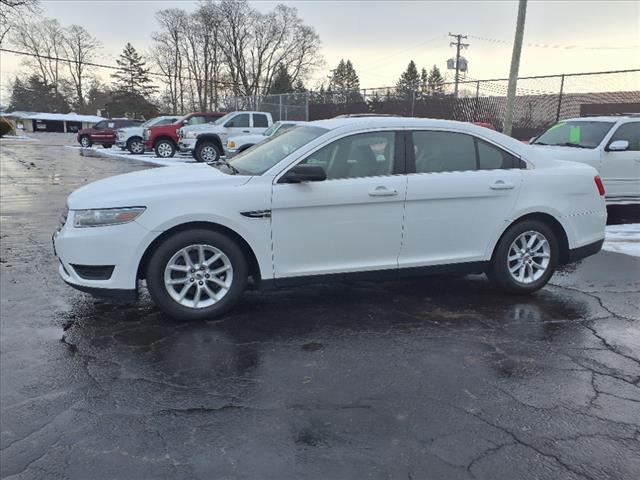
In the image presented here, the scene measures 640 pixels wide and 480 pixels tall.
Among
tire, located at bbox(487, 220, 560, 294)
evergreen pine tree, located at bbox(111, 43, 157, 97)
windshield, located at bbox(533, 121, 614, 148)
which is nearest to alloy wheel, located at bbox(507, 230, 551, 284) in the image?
tire, located at bbox(487, 220, 560, 294)

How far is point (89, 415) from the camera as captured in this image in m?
2.99

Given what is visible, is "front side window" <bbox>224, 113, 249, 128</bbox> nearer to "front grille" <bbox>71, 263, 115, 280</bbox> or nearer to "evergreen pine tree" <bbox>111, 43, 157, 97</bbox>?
"front grille" <bbox>71, 263, 115, 280</bbox>

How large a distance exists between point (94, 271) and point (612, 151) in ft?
29.5

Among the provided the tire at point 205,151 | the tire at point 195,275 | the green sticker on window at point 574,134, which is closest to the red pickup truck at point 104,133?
the tire at point 205,151

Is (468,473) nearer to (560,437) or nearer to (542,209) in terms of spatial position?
(560,437)

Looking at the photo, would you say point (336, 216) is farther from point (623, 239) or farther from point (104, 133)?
point (104, 133)

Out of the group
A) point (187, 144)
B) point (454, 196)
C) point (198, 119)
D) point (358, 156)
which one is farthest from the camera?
point (198, 119)

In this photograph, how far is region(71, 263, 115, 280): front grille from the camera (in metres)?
4.17

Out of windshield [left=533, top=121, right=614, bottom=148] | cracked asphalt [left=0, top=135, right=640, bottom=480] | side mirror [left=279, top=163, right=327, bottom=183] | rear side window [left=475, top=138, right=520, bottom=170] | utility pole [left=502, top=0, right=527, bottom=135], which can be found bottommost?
cracked asphalt [left=0, top=135, right=640, bottom=480]

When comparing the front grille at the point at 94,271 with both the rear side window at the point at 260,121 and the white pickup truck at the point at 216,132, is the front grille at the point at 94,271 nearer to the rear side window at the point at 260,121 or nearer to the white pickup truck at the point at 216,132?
the white pickup truck at the point at 216,132

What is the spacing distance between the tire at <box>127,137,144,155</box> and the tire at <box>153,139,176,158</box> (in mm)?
4308

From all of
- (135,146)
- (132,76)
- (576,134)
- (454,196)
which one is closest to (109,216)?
(454,196)

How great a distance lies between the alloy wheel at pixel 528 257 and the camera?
5.15 m

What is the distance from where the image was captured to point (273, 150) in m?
4.96
